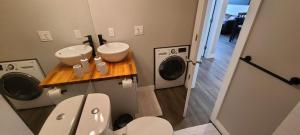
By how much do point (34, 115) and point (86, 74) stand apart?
0.52 m

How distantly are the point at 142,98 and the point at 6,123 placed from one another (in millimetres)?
1608

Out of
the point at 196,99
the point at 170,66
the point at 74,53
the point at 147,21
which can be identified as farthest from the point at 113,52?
the point at 196,99

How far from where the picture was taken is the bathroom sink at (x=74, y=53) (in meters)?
1.34

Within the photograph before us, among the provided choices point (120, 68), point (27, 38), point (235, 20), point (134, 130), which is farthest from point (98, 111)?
point (235, 20)

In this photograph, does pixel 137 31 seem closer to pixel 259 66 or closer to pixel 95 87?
pixel 95 87

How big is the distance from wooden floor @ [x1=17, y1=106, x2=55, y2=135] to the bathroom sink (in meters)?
0.53

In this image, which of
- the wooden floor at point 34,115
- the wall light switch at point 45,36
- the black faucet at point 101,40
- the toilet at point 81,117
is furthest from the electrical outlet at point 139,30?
the wooden floor at point 34,115

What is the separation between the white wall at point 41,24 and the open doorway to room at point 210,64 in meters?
1.62

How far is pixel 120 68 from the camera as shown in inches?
57.9

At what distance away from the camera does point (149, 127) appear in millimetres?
1175

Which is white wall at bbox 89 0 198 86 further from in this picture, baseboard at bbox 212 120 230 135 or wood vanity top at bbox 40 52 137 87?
baseboard at bbox 212 120 230 135

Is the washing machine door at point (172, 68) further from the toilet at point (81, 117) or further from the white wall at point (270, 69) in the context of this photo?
the toilet at point (81, 117)

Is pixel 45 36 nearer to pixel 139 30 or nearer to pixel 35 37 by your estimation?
pixel 35 37

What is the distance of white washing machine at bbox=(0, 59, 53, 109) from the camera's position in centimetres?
86
